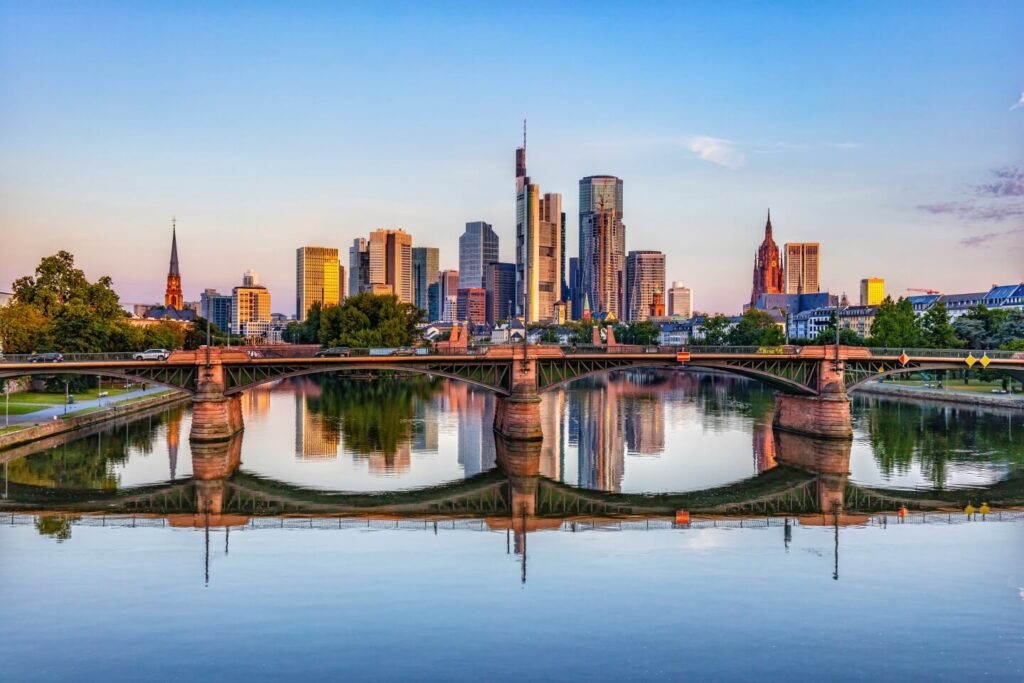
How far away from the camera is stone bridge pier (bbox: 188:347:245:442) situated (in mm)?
69000

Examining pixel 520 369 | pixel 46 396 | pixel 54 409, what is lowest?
pixel 54 409

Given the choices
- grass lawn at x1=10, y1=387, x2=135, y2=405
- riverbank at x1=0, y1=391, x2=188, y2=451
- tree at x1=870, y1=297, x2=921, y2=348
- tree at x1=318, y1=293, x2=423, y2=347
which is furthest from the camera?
tree at x1=318, y1=293, x2=423, y2=347

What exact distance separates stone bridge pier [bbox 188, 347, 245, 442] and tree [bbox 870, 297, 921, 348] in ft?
352

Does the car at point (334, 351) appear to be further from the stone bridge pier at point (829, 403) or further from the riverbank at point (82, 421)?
the stone bridge pier at point (829, 403)

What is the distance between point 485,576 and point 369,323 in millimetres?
120891

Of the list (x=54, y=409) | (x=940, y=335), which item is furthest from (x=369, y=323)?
(x=940, y=335)

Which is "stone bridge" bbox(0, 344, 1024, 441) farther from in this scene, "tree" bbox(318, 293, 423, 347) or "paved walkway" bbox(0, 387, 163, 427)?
"tree" bbox(318, 293, 423, 347)

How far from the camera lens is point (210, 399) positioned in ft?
229

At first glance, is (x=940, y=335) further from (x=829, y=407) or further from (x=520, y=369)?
(x=520, y=369)

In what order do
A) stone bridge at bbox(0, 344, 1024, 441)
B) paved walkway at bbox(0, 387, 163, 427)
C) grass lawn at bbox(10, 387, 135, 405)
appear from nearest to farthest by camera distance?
stone bridge at bbox(0, 344, 1024, 441)
paved walkway at bbox(0, 387, 163, 427)
grass lawn at bbox(10, 387, 135, 405)

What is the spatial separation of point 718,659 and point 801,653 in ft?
9.28

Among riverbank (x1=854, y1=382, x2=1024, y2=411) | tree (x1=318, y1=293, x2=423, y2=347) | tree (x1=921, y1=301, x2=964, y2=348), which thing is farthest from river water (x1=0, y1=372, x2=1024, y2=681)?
tree (x1=318, y1=293, x2=423, y2=347)

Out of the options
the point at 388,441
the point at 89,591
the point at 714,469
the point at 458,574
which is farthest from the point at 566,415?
the point at 89,591

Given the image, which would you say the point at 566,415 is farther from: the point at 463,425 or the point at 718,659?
the point at 718,659
